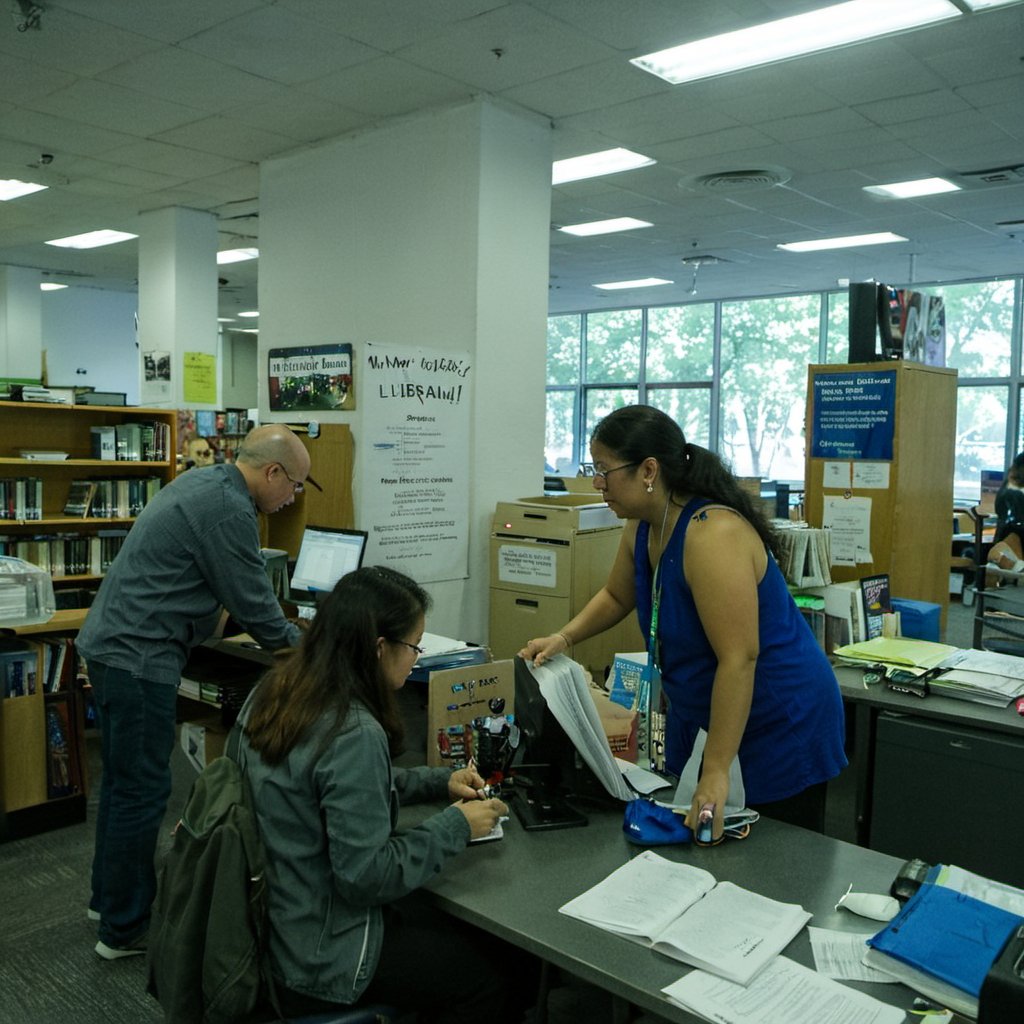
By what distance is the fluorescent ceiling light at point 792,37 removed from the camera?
3.62 meters

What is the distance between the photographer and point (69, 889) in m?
3.20

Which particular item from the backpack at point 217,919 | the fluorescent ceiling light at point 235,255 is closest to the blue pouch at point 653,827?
the backpack at point 217,919

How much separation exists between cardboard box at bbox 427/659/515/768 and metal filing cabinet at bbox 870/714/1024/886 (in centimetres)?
137

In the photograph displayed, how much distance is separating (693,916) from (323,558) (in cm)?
260

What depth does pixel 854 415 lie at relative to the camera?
164 inches

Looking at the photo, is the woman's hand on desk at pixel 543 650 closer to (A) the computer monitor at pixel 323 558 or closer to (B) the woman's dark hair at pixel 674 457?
(B) the woman's dark hair at pixel 674 457

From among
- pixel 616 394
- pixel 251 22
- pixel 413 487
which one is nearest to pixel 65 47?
pixel 251 22

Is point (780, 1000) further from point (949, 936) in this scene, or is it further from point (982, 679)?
point (982, 679)

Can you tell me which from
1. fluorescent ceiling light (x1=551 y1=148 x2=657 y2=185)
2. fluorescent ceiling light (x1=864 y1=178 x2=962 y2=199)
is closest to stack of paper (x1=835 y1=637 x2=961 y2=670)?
fluorescent ceiling light (x1=551 y1=148 x2=657 y2=185)

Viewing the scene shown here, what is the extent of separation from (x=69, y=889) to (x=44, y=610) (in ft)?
3.15

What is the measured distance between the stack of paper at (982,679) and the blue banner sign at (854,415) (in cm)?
116

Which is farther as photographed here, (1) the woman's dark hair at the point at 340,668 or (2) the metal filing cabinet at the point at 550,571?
(2) the metal filing cabinet at the point at 550,571

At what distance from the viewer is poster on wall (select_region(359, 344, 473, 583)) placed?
409cm

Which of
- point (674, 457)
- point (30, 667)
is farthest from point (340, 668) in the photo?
point (30, 667)
